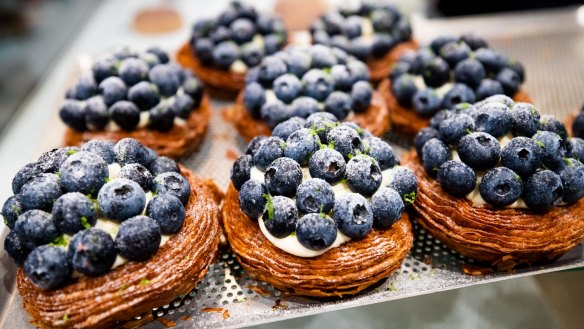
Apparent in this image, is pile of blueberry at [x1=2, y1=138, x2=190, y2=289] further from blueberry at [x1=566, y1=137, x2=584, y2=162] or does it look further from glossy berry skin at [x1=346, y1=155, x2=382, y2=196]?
blueberry at [x1=566, y1=137, x2=584, y2=162]

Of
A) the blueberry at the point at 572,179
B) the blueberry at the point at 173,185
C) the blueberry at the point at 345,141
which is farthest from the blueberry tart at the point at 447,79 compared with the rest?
the blueberry at the point at 173,185

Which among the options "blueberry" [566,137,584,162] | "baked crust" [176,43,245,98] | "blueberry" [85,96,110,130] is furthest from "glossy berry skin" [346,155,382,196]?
"baked crust" [176,43,245,98]

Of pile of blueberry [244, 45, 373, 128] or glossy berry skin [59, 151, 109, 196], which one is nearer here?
glossy berry skin [59, 151, 109, 196]

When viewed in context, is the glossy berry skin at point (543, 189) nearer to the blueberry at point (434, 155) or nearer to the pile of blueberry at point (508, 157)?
the pile of blueberry at point (508, 157)

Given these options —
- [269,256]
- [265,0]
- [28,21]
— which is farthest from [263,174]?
[28,21]

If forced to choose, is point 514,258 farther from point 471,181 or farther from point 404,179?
point 404,179
